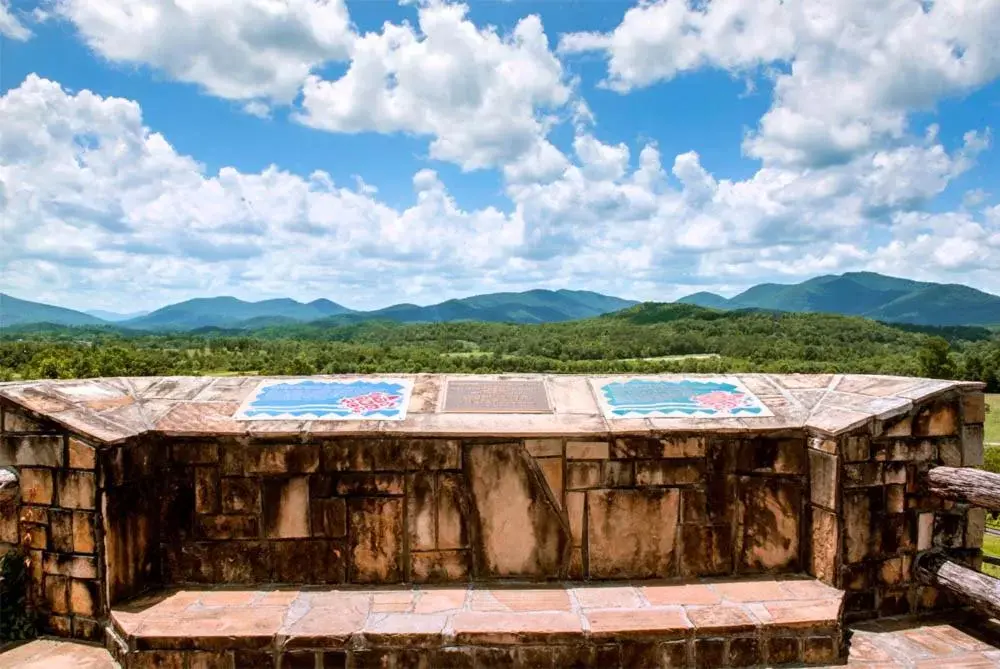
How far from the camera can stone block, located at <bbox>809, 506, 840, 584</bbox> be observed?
433cm

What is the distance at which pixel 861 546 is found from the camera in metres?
4.39

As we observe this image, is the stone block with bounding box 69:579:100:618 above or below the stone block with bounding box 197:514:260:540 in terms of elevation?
below

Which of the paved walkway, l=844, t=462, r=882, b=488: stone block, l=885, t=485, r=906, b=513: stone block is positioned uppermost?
l=844, t=462, r=882, b=488: stone block

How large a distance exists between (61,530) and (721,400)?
4620 mm

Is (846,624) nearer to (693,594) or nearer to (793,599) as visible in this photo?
(793,599)

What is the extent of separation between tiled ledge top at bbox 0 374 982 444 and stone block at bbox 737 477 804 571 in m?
0.43

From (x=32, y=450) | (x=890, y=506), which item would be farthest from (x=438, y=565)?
(x=890, y=506)

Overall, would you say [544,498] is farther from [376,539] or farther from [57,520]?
[57,520]

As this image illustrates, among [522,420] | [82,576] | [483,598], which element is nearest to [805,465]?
[522,420]

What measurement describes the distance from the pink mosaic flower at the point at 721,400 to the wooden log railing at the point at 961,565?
1285mm

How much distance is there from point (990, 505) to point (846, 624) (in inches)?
46.3

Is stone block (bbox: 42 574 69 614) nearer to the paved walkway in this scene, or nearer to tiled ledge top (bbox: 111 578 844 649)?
the paved walkway

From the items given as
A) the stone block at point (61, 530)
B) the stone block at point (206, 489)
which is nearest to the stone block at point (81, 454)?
the stone block at point (61, 530)

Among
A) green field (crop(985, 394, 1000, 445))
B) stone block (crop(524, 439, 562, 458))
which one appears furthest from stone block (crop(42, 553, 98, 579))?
green field (crop(985, 394, 1000, 445))
